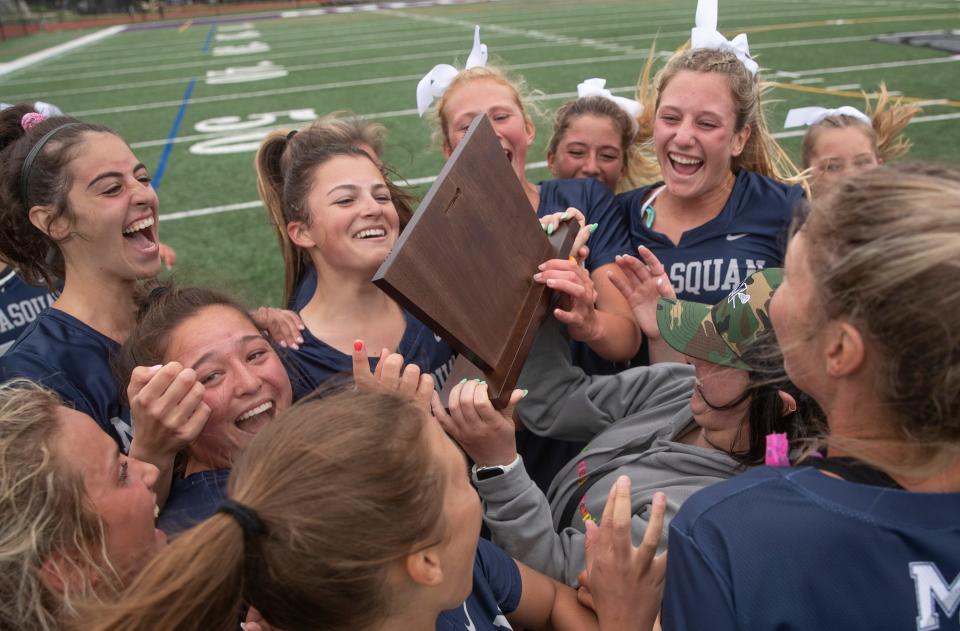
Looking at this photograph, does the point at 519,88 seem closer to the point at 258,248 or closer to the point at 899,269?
the point at 899,269

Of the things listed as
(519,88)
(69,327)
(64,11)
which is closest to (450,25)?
(519,88)

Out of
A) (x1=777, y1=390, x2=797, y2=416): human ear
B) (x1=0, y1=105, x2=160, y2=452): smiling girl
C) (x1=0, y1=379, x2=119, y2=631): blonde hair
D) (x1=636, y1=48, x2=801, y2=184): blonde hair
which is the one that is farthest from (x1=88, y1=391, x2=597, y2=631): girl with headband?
(x1=636, y1=48, x2=801, y2=184): blonde hair

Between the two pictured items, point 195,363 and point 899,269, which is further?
point 195,363

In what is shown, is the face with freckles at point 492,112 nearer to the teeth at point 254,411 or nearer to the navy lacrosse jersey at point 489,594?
the teeth at point 254,411

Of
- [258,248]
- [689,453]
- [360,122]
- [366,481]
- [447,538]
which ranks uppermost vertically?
[360,122]

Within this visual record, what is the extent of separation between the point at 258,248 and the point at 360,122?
325 centimetres

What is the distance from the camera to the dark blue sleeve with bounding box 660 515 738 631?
1.08 meters

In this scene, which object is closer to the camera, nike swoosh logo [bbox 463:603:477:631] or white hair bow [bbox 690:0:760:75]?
nike swoosh logo [bbox 463:603:477:631]

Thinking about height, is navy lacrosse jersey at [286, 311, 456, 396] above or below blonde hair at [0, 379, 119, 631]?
below

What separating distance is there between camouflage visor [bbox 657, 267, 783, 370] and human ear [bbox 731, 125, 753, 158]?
1.33 meters

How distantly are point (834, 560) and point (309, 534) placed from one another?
734mm

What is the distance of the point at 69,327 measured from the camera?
221 centimetres

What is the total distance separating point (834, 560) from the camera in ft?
3.38

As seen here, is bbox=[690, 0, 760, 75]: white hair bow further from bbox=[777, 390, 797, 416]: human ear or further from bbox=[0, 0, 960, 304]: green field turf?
bbox=[777, 390, 797, 416]: human ear
